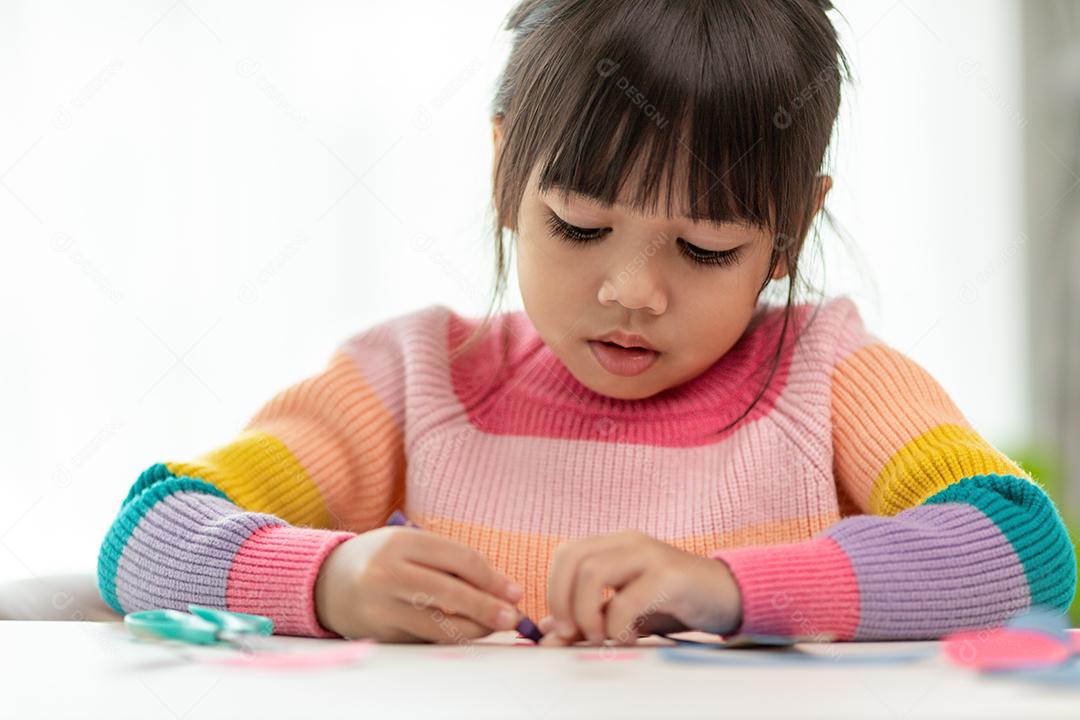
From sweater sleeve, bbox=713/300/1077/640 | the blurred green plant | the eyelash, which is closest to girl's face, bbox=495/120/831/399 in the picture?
the eyelash

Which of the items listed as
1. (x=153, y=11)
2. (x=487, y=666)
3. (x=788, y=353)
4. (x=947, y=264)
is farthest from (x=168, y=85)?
(x=487, y=666)

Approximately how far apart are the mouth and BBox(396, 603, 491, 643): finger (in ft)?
1.16

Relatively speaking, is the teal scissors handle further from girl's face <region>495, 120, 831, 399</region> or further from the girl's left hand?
girl's face <region>495, 120, 831, 399</region>

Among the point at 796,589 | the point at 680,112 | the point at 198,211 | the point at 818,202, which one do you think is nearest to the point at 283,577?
the point at 796,589

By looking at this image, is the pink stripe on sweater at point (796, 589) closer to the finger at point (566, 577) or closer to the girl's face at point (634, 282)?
the finger at point (566, 577)

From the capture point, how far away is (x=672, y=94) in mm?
946

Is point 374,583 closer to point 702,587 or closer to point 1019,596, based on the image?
point 702,587

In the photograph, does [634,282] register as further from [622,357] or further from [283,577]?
[283,577]

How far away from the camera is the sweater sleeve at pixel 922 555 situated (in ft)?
2.52

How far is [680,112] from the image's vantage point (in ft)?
3.10

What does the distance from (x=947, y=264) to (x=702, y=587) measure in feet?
6.69

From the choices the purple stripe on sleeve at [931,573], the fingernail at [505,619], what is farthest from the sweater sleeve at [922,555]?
the fingernail at [505,619]

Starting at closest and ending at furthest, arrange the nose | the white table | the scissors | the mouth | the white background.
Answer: the white table
the scissors
the nose
the mouth
the white background

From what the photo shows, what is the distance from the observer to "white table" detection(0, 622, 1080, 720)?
487 mm
